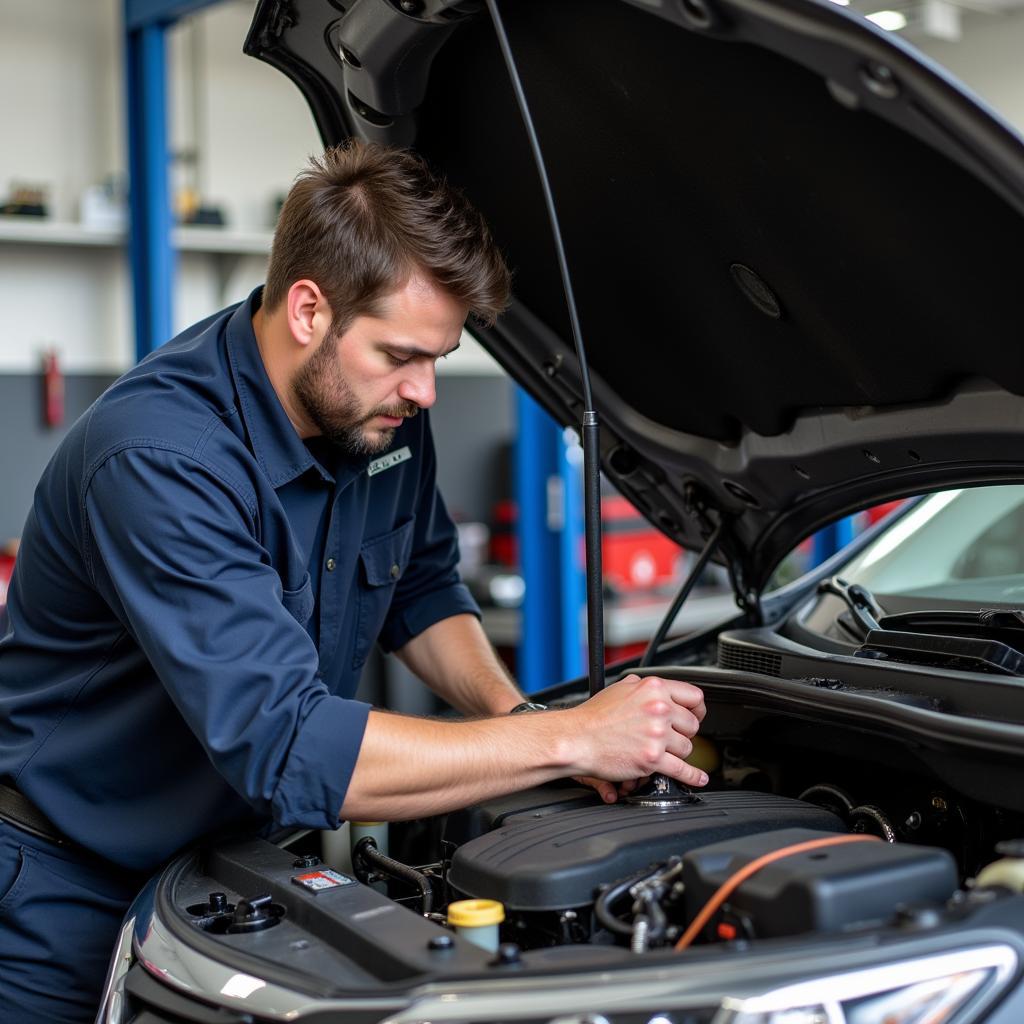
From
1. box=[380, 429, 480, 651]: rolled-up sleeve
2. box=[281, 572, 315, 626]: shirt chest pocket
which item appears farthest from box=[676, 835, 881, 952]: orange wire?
box=[380, 429, 480, 651]: rolled-up sleeve

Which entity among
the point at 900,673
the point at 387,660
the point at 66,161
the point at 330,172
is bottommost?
the point at 387,660

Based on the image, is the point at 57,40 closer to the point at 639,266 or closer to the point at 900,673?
the point at 639,266

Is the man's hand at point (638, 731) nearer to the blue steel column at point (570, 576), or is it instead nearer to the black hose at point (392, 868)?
the black hose at point (392, 868)

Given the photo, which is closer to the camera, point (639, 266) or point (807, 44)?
point (807, 44)

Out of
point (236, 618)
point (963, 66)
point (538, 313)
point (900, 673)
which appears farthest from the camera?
point (963, 66)

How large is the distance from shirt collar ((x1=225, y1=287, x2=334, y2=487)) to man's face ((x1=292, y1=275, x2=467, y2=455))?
35 millimetres

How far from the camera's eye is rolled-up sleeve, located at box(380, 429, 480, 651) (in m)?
1.96

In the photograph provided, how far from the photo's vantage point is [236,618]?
1.28m

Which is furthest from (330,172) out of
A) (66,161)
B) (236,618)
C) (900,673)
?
(66,161)

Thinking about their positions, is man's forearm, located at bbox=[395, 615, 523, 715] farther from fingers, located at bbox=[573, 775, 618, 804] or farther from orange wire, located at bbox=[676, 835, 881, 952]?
orange wire, located at bbox=[676, 835, 881, 952]

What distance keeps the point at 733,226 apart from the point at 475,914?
0.76m

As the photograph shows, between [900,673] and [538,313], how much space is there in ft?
2.26

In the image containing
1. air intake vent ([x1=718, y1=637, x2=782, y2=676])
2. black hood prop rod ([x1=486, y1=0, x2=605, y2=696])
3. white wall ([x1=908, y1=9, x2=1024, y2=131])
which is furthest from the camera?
white wall ([x1=908, y1=9, x2=1024, y2=131])

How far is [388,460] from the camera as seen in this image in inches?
69.7
